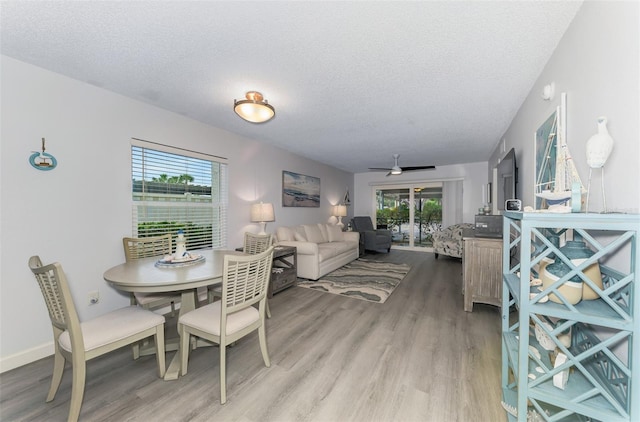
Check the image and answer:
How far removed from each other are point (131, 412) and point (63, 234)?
1705 millimetres

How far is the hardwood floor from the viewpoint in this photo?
1.48m

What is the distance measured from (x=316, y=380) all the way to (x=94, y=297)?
231cm

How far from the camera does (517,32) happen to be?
Result: 1.58 metres

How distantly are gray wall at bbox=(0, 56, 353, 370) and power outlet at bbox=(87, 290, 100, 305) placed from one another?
35 millimetres

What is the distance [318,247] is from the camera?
452cm

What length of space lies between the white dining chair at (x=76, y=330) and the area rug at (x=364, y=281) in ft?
7.82

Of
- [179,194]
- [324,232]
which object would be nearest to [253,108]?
[179,194]

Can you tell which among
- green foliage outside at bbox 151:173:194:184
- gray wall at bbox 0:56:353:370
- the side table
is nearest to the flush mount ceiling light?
gray wall at bbox 0:56:353:370

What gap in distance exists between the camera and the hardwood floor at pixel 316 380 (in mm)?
1477

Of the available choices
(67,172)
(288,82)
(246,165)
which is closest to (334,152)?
(246,165)

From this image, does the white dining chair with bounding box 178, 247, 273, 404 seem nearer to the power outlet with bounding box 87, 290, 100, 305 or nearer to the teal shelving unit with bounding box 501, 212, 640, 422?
the power outlet with bounding box 87, 290, 100, 305

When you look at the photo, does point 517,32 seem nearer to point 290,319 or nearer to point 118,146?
point 290,319

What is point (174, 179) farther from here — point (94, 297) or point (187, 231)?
point (94, 297)

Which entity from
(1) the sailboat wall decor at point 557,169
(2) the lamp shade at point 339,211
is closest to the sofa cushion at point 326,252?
(2) the lamp shade at point 339,211
